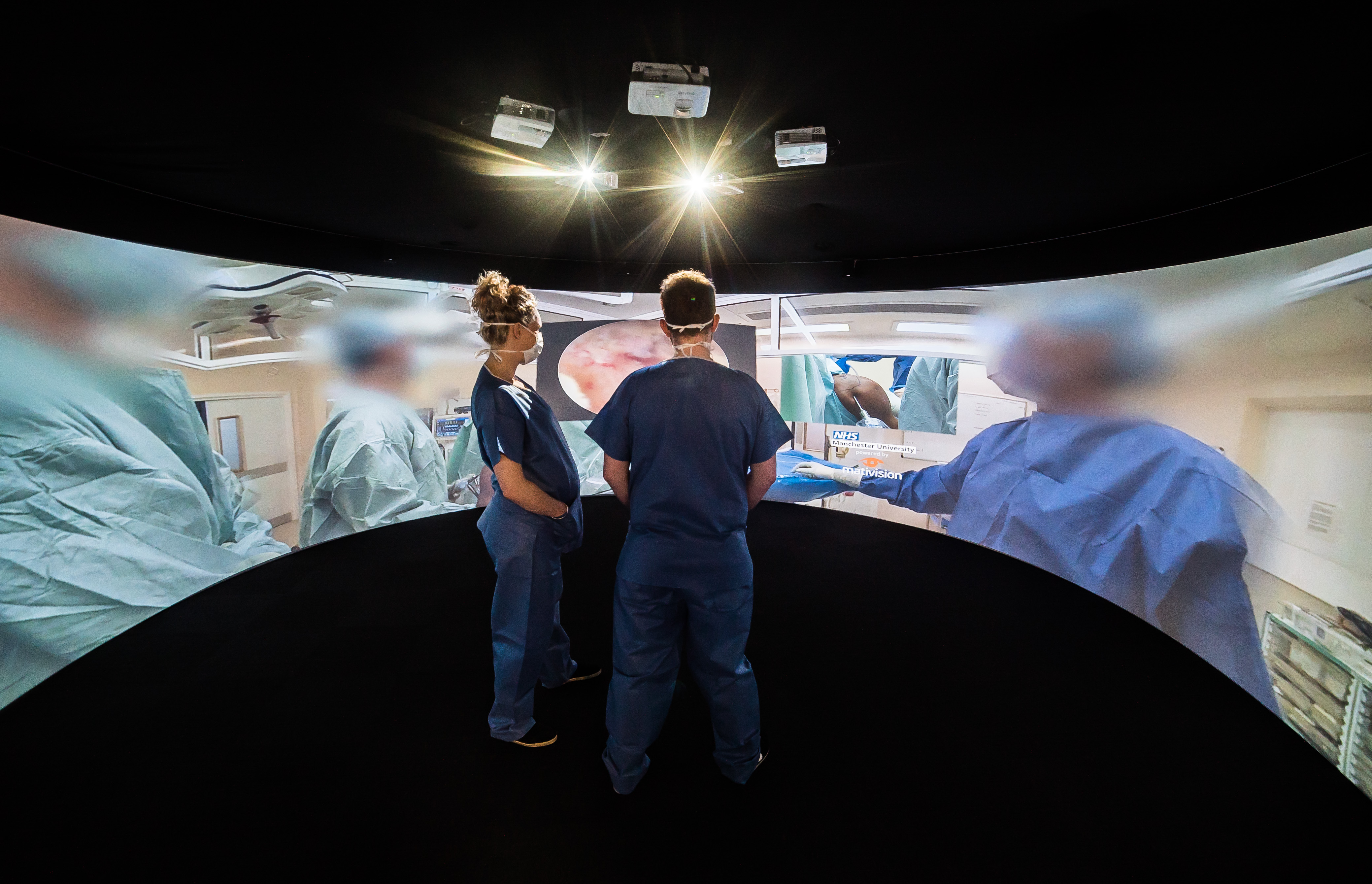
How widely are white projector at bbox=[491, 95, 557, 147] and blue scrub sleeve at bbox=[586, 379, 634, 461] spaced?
0.96 metres

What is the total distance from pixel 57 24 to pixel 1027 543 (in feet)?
14.8

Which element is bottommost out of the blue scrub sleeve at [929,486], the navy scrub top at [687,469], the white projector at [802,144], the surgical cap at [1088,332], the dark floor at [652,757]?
the dark floor at [652,757]

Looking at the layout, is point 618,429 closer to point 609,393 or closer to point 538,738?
point 538,738

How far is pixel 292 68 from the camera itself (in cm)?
Result: 144

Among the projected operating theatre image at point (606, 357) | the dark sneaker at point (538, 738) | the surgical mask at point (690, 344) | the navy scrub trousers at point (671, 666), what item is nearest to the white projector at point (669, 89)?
the surgical mask at point (690, 344)

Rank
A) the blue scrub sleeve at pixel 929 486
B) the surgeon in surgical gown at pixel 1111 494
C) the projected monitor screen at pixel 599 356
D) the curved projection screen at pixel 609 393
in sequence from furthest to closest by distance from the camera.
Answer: the projected monitor screen at pixel 599 356
the blue scrub sleeve at pixel 929 486
the surgeon in surgical gown at pixel 1111 494
the curved projection screen at pixel 609 393

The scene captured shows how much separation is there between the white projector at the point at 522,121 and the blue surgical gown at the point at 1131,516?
3036mm

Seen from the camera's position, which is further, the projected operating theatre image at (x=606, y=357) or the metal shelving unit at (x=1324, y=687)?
the projected operating theatre image at (x=606, y=357)

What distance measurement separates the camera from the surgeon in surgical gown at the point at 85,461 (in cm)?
194

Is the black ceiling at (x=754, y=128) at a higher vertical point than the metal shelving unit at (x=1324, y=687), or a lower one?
higher

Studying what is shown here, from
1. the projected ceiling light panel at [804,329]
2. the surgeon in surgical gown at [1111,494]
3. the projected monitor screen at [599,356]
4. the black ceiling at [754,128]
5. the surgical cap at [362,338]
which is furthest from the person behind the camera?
the projected monitor screen at [599,356]

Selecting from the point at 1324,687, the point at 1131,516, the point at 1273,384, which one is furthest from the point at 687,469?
the point at 1131,516

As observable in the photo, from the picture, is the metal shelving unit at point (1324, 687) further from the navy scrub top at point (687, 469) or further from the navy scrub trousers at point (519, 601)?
the navy scrub trousers at point (519, 601)

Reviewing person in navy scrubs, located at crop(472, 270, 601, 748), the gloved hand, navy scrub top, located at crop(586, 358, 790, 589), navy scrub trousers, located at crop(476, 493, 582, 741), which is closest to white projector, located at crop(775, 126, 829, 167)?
navy scrub top, located at crop(586, 358, 790, 589)
